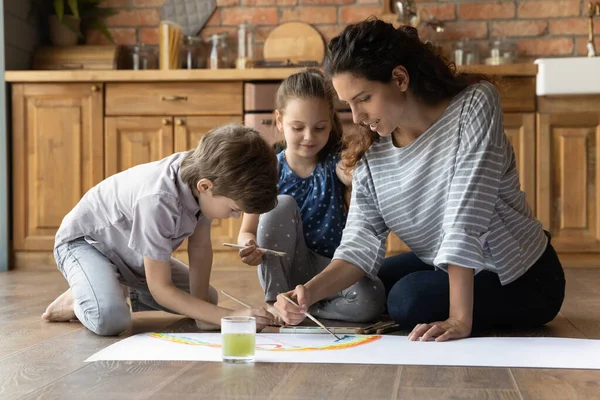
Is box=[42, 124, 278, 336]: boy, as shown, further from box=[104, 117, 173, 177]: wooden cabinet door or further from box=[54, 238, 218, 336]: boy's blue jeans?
box=[104, 117, 173, 177]: wooden cabinet door

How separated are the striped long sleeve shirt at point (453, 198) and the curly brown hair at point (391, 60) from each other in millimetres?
52

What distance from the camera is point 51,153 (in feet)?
13.4

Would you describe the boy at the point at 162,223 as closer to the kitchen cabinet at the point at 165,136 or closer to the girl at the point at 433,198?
the girl at the point at 433,198

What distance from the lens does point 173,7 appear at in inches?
179

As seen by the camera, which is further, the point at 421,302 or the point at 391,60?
the point at 421,302

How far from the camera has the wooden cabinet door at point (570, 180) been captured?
3.86 metres

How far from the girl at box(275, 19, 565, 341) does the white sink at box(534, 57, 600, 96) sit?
1820 millimetres

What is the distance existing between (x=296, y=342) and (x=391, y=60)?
649mm

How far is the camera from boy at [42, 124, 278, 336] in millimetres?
1947

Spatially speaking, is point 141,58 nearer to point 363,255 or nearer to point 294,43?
point 294,43

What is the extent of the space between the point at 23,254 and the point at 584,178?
2672 mm

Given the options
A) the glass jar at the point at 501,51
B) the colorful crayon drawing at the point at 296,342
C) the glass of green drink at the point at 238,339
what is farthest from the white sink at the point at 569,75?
the glass of green drink at the point at 238,339

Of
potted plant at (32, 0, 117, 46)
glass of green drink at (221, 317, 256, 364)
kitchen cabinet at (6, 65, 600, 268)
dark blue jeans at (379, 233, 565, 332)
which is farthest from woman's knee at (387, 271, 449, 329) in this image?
potted plant at (32, 0, 117, 46)

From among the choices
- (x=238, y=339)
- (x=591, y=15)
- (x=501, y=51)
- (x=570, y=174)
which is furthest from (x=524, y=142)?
(x=238, y=339)
